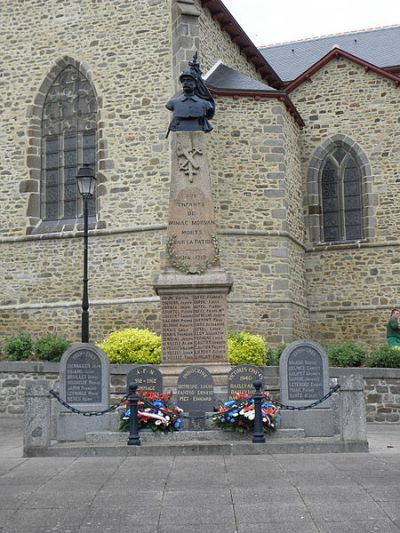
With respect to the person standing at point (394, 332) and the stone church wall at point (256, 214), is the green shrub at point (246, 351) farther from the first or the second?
the person standing at point (394, 332)

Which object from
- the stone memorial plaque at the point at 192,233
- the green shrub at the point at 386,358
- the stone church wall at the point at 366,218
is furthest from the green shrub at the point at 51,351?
the stone church wall at the point at 366,218

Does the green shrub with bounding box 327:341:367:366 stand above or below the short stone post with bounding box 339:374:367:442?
above

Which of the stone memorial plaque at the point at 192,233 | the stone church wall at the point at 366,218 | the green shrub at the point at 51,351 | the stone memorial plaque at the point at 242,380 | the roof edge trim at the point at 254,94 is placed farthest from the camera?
the stone church wall at the point at 366,218

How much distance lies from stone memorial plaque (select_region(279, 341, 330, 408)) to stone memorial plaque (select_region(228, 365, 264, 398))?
420 millimetres

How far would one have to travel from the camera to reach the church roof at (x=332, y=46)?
26.5m

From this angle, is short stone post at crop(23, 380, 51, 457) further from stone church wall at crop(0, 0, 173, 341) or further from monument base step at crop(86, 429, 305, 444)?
stone church wall at crop(0, 0, 173, 341)

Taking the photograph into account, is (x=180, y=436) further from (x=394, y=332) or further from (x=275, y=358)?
(x=394, y=332)

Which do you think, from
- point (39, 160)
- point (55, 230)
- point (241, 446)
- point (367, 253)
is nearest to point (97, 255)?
point (55, 230)

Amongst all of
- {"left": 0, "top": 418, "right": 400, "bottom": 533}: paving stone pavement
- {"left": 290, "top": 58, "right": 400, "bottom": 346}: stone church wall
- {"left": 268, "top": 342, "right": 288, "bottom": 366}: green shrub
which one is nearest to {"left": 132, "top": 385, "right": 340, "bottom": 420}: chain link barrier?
{"left": 0, "top": 418, "right": 400, "bottom": 533}: paving stone pavement

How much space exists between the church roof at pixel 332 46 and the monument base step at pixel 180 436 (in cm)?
1879

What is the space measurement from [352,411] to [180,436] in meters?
2.29

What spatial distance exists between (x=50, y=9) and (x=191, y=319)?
13.6 meters

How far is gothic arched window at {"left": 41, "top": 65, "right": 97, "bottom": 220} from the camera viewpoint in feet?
68.3

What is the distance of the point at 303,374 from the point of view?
417 inches
